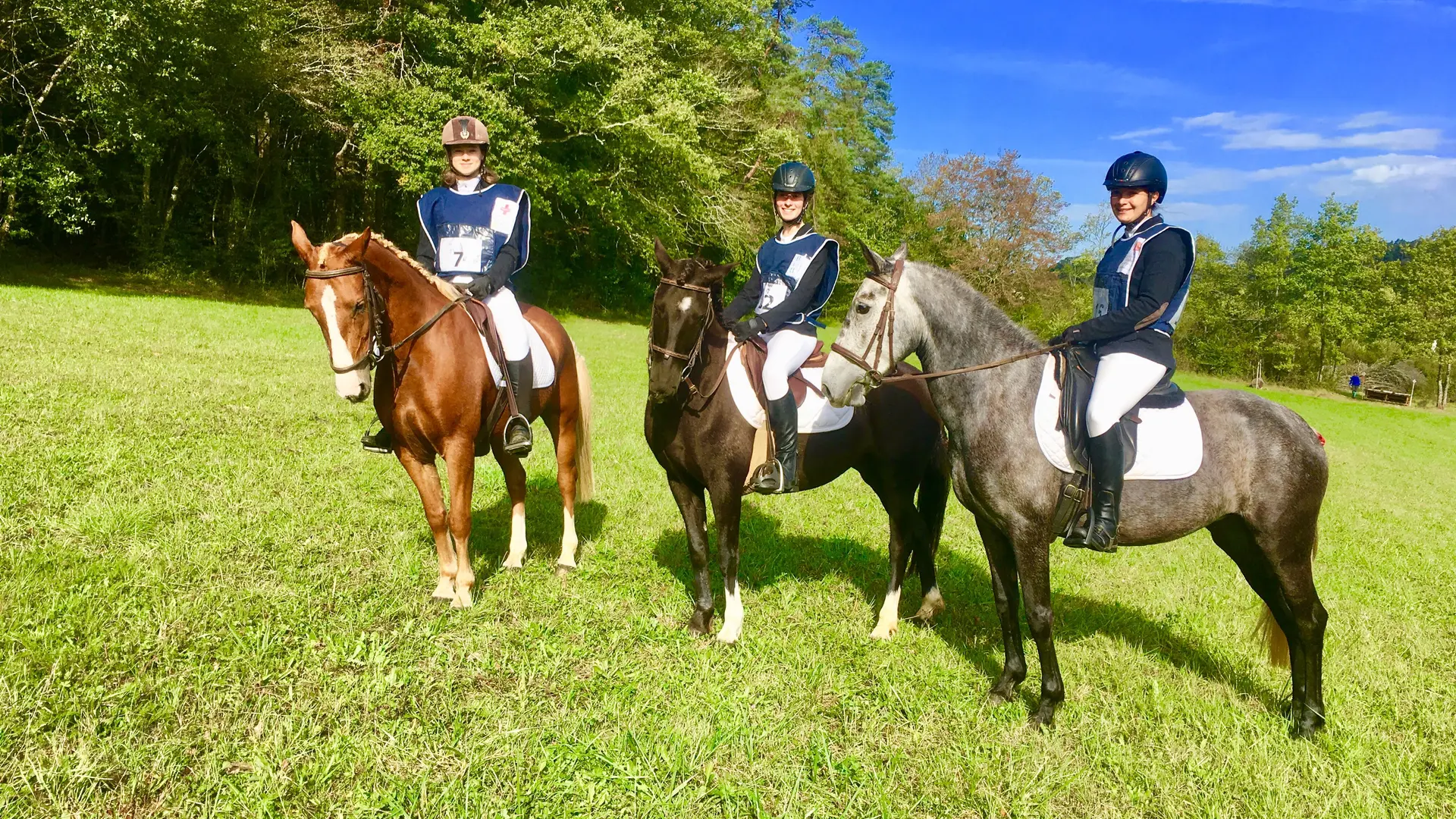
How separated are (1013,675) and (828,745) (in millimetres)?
1369

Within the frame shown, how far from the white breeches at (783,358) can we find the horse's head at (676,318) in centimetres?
65

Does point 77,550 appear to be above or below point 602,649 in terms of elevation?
above

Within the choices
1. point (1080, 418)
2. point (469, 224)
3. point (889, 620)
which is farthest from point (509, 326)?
point (1080, 418)

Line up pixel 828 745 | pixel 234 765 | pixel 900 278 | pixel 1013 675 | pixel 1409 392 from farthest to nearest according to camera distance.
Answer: pixel 1409 392 → pixel 1013 675 → pixel 900 278 → pixel 828 745 → pixel 234 765

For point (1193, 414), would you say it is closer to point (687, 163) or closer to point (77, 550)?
point (77, 550)

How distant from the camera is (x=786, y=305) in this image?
473 centimetres

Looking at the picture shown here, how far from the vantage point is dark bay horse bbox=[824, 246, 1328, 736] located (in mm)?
3826

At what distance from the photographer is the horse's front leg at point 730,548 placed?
4.74 metres

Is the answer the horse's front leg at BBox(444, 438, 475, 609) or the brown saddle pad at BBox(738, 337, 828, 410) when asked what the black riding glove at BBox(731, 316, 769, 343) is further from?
the horse's front leg at BBox(444, 438, 475, 609)

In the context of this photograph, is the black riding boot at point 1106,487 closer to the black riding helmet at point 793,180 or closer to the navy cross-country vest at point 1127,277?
the navy cross-country vest at point 1127,277

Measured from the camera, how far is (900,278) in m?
3.88

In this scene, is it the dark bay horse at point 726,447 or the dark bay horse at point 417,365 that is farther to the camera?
the dark bay horse at point 726,447

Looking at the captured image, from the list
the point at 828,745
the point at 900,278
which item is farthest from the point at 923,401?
the point at 828,745

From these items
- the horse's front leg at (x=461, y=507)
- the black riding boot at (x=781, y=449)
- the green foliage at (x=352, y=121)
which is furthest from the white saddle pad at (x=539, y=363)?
the green foliage at (x=352, y=121)
